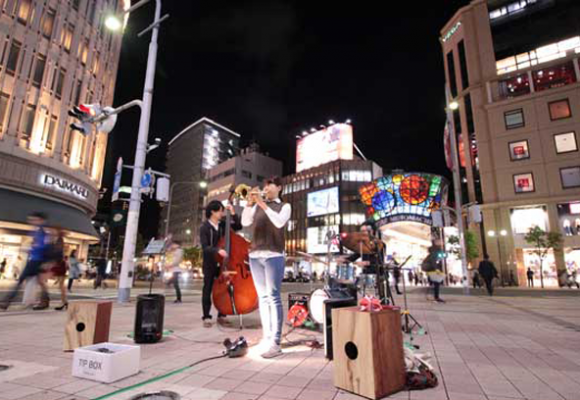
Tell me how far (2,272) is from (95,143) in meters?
10.7

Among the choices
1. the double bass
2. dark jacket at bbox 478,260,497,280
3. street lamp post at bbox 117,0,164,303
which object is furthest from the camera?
dark jacket at bbox 478,260,497,280

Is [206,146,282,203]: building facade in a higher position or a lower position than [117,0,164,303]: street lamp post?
higher

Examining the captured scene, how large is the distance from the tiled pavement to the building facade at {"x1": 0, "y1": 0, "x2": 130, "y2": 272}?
1393 centimetres

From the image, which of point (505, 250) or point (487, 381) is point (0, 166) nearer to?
point (487, 381)

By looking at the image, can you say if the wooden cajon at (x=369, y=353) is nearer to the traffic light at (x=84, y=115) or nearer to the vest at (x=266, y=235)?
the vest at (x=266, y=235)

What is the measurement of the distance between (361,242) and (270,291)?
8.26 ft

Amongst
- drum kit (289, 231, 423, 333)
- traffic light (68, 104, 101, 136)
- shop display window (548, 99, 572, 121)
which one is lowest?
drum kit (289, 231, 423, 333)

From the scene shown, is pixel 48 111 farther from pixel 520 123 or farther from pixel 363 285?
pixel 520 123

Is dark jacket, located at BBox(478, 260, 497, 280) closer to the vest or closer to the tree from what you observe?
the tree

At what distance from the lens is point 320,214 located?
62656 mm

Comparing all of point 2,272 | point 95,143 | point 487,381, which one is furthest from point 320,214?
point 487,381

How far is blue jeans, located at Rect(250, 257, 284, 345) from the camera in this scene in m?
4.01

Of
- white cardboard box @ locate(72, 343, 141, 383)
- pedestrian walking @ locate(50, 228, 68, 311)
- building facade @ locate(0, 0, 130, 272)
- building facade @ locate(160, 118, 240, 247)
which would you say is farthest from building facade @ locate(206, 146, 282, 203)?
white cardboard box @ locate(72, 343, 141, 383)

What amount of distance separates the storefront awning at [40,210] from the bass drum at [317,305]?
1681 centimetres
